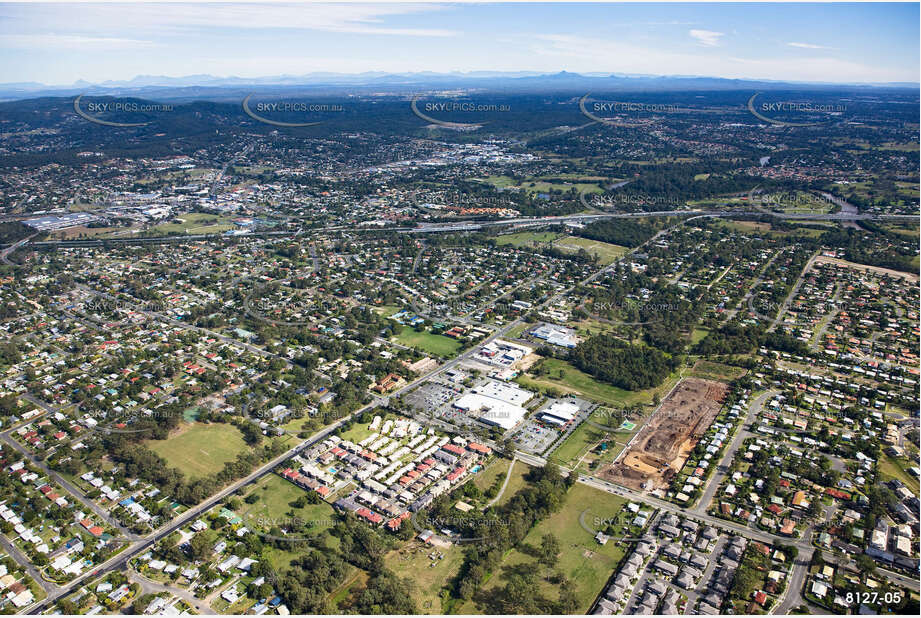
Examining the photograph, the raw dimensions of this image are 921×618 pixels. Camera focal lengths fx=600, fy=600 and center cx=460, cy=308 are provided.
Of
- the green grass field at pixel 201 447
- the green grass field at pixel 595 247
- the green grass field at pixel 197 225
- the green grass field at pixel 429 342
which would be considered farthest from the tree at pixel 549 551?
the green grass field at pixel 197 225

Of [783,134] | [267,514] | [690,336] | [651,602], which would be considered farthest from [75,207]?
[783,134]

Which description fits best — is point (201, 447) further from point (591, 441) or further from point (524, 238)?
point (524, 238)

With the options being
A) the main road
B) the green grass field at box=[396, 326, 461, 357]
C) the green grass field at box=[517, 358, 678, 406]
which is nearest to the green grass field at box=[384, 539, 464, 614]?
the main road

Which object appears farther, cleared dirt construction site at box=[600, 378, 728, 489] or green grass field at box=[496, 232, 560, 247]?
green grass field at box=[496, 232, 560, 247]

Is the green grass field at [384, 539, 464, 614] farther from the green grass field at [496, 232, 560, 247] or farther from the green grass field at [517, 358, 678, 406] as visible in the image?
the green grass field at [496, 232, 560, 247]

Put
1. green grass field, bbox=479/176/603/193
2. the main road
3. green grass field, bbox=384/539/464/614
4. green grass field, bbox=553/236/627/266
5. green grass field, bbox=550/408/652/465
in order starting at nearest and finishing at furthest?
1. green grass field, bbox=384/539/464/614
2. the main road
3. green grass field, bbox=550/408/652/465
4. green grass field, bbox=553/236/627/266
5. green grass field, bbox=479/176/603/193

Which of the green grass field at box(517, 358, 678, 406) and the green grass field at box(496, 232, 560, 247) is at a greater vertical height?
the green grass field at box(496, 232, 560, 247)

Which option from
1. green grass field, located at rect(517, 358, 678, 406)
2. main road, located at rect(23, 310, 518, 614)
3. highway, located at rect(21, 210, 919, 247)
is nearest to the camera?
main road, located at rect(23, 310, 518, 614)
